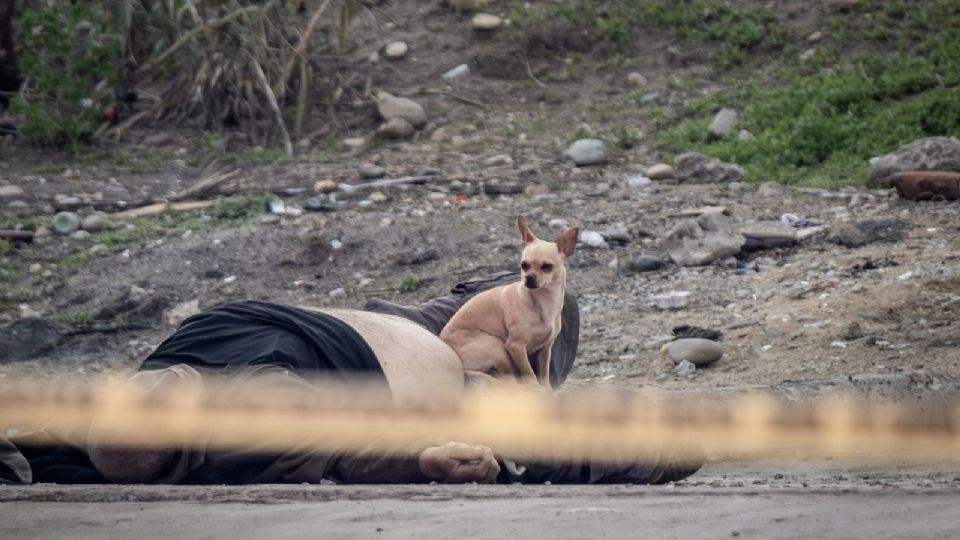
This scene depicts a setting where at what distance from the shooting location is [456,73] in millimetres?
12445

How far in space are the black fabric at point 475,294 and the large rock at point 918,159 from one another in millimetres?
4073

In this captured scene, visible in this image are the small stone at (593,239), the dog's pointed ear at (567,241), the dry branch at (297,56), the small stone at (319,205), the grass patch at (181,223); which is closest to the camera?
the dog's pointed ear at (567,241)

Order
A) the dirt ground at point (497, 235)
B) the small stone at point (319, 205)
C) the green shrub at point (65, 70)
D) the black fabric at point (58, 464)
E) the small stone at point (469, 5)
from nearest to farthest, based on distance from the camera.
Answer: the black fabric at point (58, 464)
the dirt ground at point (497, 235)
the small stone at point (319, 205)
the green shrub at point (65, 70)
the small stone at point (469, 5)

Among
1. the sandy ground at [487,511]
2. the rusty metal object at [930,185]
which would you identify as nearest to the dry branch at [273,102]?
the rusty metal object at [930,185]

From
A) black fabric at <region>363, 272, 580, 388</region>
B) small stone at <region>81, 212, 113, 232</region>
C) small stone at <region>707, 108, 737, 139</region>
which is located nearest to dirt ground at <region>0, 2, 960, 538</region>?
small stone at <region>81, 212, 113, 232</region>

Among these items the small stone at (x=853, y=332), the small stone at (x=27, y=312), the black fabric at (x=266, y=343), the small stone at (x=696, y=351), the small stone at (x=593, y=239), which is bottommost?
the small stone at (x=27, y=312)

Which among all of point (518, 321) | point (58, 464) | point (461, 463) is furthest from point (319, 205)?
point (461, 463)

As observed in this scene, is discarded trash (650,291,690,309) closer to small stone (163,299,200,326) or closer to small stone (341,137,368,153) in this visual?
small stone (163,299,200,326)

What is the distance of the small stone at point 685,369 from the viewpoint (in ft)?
23.1

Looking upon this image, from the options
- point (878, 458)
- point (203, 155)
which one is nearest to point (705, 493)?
point (878, 458)

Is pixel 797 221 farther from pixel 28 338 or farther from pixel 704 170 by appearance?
pixel 28 338

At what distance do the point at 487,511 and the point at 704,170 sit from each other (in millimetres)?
6724

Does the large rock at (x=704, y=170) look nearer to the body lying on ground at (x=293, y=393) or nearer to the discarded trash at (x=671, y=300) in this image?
the discarded trash at (x=671, y=300)

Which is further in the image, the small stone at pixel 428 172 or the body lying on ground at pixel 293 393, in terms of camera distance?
the small stone at pixel 428 172
